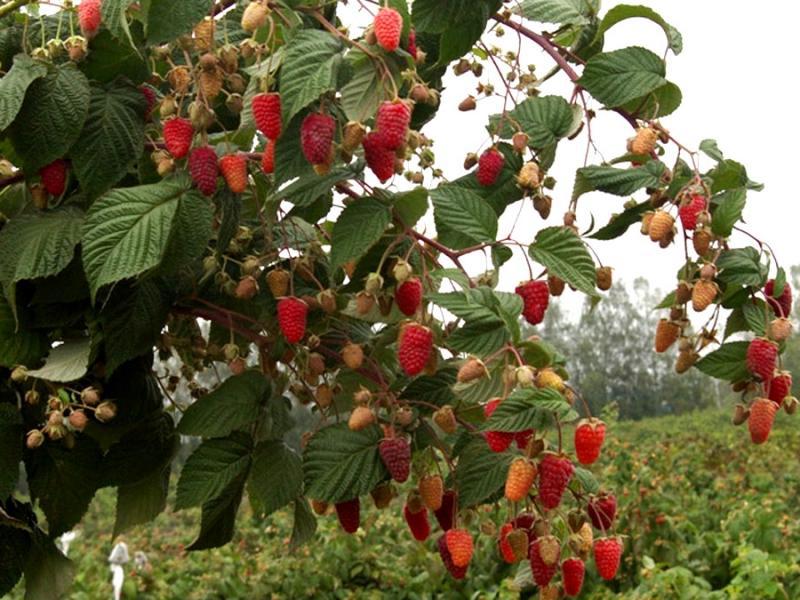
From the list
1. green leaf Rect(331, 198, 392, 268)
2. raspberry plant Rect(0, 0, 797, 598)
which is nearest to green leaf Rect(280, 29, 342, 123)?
raspberry plant Rect(0, 0, 797, 598)

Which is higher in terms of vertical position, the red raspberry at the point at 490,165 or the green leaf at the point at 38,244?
the red raspberry at the point at 490,165

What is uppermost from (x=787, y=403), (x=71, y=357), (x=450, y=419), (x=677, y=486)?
(x=787, y=403)

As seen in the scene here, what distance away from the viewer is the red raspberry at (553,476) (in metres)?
0.88

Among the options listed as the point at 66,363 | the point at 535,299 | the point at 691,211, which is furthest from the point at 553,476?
the point at 66,363

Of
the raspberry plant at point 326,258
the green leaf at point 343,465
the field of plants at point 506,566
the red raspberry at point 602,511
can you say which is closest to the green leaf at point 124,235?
the raspberry plant at point 326,258

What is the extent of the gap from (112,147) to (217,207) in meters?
0.11

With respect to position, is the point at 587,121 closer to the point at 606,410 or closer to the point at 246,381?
the point at 246,381

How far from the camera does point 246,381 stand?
109 cm

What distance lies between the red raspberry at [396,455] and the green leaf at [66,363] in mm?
274

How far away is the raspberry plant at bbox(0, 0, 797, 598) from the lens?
884mm

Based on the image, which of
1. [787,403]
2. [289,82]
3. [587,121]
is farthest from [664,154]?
[289,82]

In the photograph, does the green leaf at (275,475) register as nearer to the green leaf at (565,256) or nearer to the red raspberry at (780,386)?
the green leaf at (565,256)

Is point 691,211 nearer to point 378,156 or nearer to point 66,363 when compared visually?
point 378,156

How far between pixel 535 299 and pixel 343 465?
226mm
